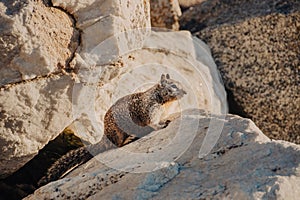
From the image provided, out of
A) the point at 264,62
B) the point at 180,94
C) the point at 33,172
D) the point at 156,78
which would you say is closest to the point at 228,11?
the point at 264,62

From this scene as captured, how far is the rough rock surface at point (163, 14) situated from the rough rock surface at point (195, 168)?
267 cm

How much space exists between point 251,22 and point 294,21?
50 cm

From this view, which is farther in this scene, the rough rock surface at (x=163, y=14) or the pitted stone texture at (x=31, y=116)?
the rough rock surface at (x=163, y=14)

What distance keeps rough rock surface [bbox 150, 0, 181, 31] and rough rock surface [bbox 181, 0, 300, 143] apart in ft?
1.76

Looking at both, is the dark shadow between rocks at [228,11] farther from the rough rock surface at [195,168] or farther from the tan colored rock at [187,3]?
the rough rock surface at [195,168]

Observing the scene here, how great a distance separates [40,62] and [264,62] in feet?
10.3

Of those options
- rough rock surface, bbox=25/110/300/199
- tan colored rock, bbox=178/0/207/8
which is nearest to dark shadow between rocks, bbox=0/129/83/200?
rough rock surface, bbox=25/110/300/199

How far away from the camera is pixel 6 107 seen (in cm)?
361

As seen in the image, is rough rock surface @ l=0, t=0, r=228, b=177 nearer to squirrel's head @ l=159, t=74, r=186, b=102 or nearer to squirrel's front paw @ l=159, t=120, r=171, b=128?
squirrel's head @ l=159, t=74, r=186, b=102

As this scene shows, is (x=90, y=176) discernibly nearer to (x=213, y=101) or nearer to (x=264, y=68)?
(x=213, y=101)

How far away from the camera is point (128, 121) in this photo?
182 inches

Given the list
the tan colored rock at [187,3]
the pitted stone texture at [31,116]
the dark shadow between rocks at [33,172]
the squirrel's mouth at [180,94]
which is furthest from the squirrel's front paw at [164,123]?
the tan colored rock at [187,3]

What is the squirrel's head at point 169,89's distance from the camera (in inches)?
194

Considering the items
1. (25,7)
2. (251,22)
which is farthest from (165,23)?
(25,7)
